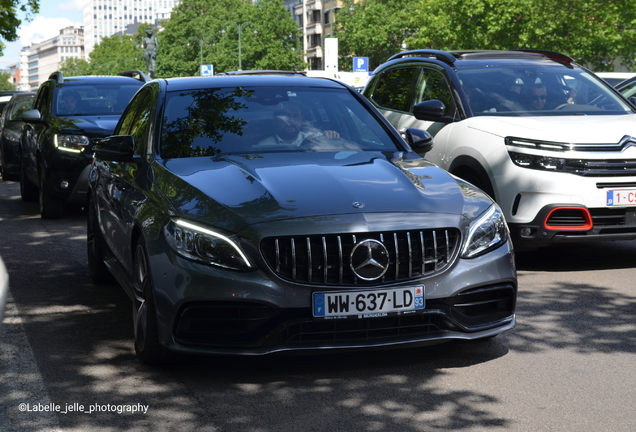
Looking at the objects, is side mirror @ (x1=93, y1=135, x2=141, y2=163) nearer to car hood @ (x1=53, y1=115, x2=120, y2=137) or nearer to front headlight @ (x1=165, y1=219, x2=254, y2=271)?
front headlight @ (x1=165, y1=219, x2=254, y2=271)

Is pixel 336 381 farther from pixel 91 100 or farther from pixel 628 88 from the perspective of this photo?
pixel 628 88

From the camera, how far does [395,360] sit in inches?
187

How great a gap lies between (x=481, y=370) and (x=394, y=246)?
85cm

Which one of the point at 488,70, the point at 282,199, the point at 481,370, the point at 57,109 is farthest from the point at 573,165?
the point at 57,109

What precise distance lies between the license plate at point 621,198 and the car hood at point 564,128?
1.35 ft

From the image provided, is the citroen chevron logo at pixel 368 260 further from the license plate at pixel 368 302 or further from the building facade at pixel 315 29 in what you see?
the building facade at pixel 315 29

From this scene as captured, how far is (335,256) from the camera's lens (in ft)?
13.8

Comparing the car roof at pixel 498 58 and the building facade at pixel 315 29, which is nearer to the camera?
the car roof at pixel 498 58

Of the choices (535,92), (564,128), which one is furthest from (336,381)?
(535,92)

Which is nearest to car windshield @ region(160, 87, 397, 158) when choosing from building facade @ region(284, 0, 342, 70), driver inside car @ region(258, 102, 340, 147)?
driver inside car @ region(258, 102, 340, 147)

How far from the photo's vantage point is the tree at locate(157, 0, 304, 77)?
81.6 meters

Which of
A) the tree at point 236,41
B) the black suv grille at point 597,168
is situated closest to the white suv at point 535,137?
the black suv grille at point 597,168

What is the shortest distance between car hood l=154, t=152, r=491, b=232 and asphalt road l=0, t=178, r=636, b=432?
2.69 ft

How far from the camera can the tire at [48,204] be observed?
36.8ft
